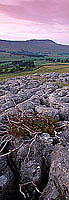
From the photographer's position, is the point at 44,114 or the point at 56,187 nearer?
the point at 56,187

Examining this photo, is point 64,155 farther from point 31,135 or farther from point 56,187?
point 31,135

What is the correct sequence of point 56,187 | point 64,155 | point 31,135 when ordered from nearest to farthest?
point 56,187 < point 64,155 < point 31,135

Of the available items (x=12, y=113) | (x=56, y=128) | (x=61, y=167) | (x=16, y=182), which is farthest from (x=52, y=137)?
(x=12, y=113)

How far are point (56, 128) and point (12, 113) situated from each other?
3.73 metres

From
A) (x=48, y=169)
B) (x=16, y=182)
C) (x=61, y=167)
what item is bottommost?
(x=16, y=182)

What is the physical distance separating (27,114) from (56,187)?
5.40 metres

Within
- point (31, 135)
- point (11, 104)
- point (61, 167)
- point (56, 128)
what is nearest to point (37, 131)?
point (31, 135)

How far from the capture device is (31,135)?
996cm

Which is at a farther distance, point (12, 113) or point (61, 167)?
point (12, 113)

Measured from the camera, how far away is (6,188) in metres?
8.74

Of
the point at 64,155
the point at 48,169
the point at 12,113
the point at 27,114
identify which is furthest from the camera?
the point at 12,113

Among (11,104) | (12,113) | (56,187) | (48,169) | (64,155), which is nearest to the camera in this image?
(56,187)

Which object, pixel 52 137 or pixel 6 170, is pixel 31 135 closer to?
pixel 52 137

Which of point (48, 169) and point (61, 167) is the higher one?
point (61, 167)
